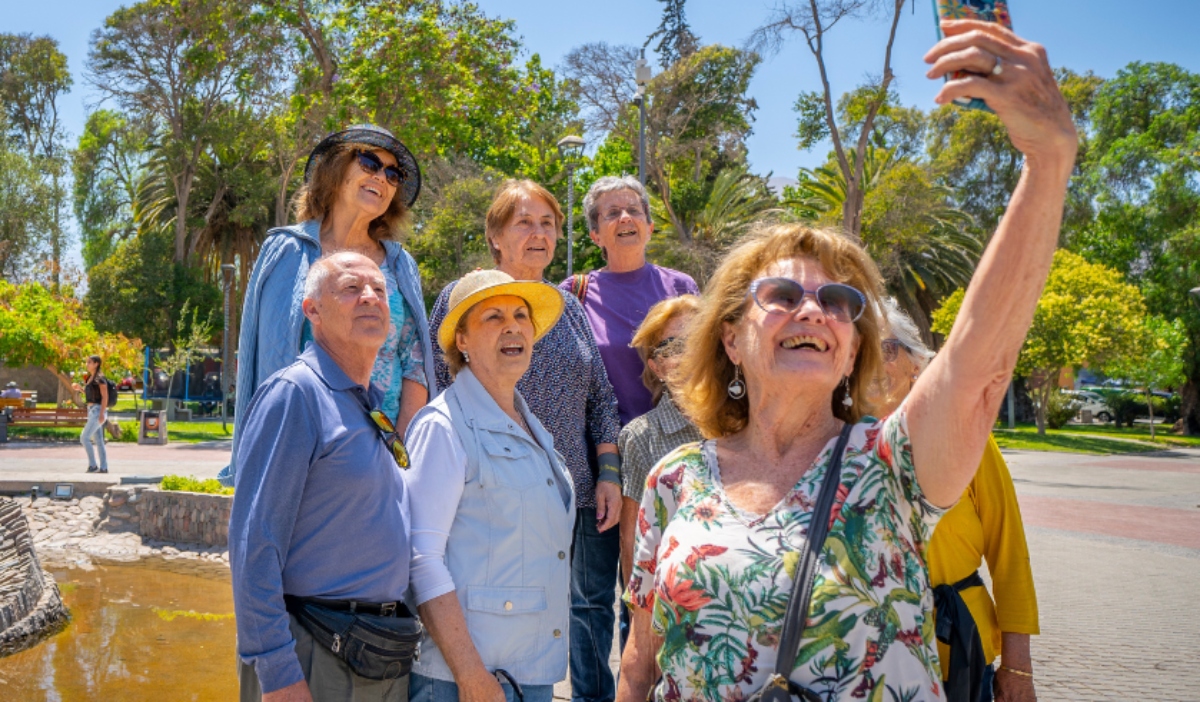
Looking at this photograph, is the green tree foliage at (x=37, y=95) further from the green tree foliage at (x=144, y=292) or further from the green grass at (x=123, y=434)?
the green grass at (x=123, y=434)

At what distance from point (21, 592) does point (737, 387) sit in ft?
23.8

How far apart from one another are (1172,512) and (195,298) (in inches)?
1323

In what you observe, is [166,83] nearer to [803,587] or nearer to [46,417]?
[46,417]

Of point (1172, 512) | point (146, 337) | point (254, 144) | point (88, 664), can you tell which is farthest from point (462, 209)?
point (88, 664)

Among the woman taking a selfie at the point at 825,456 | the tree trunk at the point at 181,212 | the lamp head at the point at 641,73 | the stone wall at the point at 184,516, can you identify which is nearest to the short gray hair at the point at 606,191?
the woman taking a selfie at the point at 825,456

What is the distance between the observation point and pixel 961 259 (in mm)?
32656

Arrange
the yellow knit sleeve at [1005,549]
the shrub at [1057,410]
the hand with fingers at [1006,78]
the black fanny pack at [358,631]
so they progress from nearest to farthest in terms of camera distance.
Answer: the hand with fingers at [1006,78] → the black fanny pack at [358,631] → the yellow knit sleeve at [1005,549] → the shrub at [1057,410]

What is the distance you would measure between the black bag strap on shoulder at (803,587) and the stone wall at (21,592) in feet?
23.2

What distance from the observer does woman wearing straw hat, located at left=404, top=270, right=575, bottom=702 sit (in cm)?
242

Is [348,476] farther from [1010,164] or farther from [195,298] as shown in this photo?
[1010,164]

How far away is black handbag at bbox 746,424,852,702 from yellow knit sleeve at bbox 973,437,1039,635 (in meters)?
0.86

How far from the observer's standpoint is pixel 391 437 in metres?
2.53

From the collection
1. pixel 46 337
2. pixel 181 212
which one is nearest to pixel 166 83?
pixel 181 212

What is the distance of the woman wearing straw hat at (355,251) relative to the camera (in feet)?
9.80
